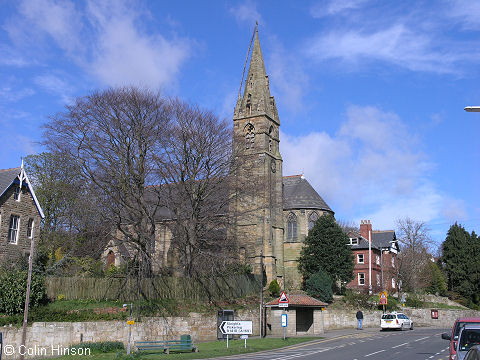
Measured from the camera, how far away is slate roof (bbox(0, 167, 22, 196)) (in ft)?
108

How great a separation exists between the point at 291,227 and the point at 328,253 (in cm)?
981

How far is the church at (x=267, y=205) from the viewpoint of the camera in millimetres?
54594

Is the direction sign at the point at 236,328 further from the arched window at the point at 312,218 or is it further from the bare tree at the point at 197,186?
the arched window at the point at 312,218

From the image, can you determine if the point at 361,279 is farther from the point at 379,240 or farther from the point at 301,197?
the point at 301,197

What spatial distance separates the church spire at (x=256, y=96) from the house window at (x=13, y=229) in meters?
32.0

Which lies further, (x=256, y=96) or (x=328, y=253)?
(x=256, y=96)

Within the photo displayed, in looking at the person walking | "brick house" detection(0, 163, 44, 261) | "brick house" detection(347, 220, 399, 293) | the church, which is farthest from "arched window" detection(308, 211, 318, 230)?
"brick house" detection(0, 163, 44, 261)

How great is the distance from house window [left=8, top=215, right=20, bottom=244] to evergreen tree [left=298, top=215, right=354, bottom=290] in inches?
1105

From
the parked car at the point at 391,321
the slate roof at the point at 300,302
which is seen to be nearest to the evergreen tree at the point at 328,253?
the parked car at the point at 391,321

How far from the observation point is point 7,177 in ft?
→ 112

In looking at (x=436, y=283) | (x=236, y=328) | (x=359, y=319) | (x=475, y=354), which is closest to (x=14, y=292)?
(x=236, y=328)

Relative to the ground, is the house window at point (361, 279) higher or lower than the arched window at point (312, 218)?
lower

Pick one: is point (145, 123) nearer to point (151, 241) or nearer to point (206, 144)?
point (206, 144)

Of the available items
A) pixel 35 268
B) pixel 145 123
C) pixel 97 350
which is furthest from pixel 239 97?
pixel 97 350
